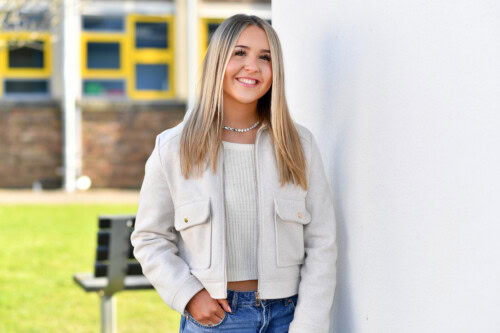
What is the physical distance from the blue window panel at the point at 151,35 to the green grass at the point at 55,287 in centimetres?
602

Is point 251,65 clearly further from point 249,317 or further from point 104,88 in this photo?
point 104,88

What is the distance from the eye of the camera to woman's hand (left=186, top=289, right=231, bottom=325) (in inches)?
84.7

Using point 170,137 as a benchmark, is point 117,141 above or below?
below

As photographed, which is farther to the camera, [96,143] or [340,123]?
[96,143]

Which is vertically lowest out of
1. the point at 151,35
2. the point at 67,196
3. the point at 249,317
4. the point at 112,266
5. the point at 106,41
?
the point at 67,196

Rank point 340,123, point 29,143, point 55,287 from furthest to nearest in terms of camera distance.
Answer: point 29,143, point 55,287, point 340,123

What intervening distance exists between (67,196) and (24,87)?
116 inches

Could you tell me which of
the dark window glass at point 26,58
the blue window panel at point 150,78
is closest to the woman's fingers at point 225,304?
the blue window panel at point 150,78

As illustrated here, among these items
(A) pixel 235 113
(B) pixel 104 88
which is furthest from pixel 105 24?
(A) pixel 235 113

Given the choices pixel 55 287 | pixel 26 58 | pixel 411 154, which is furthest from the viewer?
pixel 26 58

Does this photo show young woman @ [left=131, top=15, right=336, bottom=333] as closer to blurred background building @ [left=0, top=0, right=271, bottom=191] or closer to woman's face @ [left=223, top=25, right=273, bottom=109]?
woman's face @ [left=223, top=25, right=273, bottom=109]

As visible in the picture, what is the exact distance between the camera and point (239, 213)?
2232mm

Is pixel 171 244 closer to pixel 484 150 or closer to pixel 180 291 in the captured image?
pixel 180 291

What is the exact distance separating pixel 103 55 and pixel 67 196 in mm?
3393
